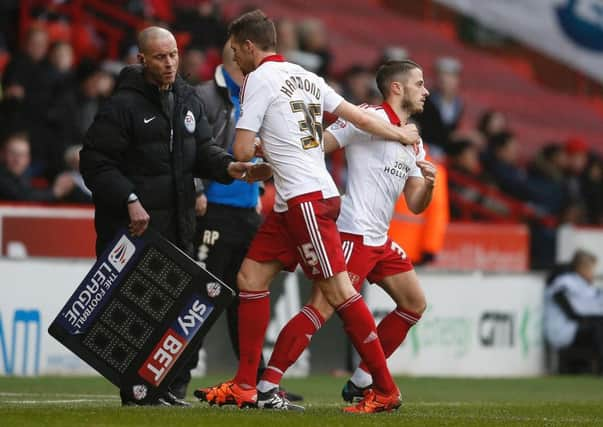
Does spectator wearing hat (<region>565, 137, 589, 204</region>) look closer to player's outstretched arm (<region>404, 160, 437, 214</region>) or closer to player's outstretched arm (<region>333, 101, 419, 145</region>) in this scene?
player's outstretched arm (<region>404, 160, 437, 214</region>)

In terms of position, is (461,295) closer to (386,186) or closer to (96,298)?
(386,186)

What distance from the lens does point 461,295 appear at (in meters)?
15.1

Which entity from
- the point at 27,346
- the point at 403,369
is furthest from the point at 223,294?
the point at 403,369

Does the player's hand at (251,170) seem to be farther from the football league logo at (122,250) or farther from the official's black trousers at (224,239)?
the official's black trousers at (224,239)

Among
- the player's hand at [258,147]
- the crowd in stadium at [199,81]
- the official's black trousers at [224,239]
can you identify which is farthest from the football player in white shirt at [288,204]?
the crowd in stadium at [199,81]

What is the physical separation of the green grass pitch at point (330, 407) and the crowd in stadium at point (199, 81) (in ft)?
8.15

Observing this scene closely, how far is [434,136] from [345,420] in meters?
11.1

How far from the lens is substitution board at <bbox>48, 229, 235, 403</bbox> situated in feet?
27.6

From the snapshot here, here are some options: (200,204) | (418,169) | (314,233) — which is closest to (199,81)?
(200,204)

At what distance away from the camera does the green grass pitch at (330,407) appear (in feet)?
24.9

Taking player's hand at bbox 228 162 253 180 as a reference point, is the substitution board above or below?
below

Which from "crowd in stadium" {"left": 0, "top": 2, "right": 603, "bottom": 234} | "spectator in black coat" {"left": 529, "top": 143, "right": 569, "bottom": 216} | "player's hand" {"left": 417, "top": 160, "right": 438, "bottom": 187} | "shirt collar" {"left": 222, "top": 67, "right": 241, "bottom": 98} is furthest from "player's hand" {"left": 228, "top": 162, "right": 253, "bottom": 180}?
"spectator in black coat" {"left": 529, "top": 143, "right": 569, "bottom": 216}

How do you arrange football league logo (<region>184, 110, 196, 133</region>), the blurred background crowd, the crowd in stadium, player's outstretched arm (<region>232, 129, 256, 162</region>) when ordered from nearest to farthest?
player's outstretched arm (<region>232, 129, 256, 162</region>) → football league logo (<region>184, 110, 196, 133</region>) → the crowd in stadium → the blurred background crowd

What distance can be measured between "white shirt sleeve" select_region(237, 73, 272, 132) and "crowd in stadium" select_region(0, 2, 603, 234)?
265 cm
